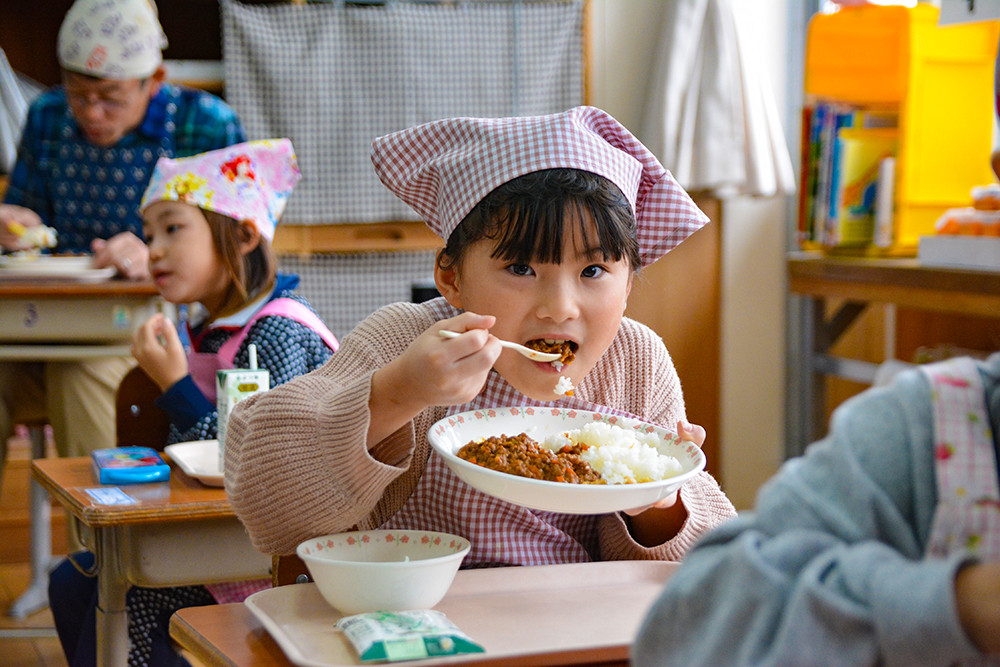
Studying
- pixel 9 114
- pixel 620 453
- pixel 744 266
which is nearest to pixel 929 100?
pixel 744 266

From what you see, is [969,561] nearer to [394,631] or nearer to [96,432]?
[394,631]

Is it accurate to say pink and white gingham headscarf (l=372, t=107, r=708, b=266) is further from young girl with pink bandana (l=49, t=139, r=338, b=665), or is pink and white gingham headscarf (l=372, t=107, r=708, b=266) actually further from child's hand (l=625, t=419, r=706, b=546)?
young girl with pink bandana (l=49, t=139, r=338, b=665)

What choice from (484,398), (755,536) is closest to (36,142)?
→ (484,398)

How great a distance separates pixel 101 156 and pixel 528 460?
2481 mm

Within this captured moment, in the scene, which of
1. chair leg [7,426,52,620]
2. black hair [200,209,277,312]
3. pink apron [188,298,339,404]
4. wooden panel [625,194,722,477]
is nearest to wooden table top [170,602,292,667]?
pink apron [188,298,339,404]

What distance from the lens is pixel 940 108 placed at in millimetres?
2887

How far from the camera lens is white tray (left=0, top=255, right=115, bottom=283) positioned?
2797 millimetres

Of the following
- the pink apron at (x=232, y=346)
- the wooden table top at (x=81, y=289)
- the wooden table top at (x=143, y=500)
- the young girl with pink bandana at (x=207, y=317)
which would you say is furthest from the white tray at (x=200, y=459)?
the wooden table top at (x=81, y=289)

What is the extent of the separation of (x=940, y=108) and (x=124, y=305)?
88.9 inches

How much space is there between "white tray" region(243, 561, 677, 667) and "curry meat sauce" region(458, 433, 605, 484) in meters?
0.10

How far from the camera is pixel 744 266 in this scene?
12.7ft

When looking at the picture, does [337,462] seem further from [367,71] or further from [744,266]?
[744,266]

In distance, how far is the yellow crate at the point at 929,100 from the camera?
2.84 m

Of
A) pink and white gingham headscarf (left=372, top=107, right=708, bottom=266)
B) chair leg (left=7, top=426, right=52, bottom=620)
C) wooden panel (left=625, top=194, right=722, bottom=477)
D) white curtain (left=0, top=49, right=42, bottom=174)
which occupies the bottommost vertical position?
chair leg (left=7, top=426, right=52, bottom=620)
